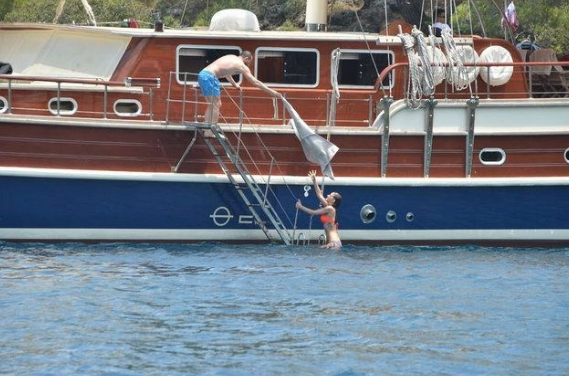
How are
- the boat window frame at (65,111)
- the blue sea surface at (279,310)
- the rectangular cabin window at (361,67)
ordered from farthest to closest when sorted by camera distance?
the rectangular cabin window at (361,67), the boat window frame at (65,111), the blue sea surface at (279,310)

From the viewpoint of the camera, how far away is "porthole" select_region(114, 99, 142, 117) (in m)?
18.2

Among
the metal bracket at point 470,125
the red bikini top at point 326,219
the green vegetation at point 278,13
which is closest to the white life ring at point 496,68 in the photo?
the metal bracket at point 470,125

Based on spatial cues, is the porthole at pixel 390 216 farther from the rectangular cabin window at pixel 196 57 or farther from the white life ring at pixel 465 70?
the rectangular cabin window at pixel 196 57

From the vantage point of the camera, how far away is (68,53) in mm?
18969

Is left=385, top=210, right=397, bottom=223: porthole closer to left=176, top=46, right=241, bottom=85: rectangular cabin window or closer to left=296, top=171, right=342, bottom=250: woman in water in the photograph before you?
left=296, top=171, right=342, bottom=250: woman in water

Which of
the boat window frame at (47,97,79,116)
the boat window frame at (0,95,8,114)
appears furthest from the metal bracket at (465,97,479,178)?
the boat window frame at (0,95,8,114)

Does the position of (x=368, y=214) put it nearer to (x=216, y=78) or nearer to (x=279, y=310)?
(x=216, y=78)

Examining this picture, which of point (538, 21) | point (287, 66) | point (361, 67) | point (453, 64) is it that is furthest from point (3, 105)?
point (538, 21)

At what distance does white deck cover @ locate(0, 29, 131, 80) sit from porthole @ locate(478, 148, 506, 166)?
17.4 feet

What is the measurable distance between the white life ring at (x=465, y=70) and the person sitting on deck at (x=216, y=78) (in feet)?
8.99

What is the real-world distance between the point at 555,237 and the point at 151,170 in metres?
5.95

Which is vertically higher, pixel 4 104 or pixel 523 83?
pixel 523 83

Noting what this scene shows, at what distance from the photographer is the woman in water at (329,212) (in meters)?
18.1

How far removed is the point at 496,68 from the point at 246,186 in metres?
4.03
